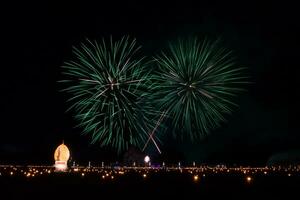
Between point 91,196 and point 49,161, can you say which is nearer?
point 91,196

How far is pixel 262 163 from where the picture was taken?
331 feet

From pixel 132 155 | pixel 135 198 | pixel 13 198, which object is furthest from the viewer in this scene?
pixel 132 155

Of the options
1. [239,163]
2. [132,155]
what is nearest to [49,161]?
[132,155]

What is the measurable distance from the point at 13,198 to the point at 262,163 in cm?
9026

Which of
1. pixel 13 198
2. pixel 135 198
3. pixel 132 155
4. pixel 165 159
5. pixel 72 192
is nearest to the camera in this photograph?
pixel 13 198

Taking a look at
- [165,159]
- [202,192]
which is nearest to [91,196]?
[202,192]

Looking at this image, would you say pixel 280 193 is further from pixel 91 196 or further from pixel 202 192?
pixel 91 196

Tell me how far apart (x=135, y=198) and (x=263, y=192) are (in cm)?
736

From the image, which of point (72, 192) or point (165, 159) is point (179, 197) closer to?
point (72, 192)

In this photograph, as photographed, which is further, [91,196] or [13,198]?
[91,196]

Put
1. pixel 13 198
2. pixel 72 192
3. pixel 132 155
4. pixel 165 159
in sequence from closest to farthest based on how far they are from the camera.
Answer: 1. pixel 13 198
2. pixel 72 192
3. pixel 132 155
4. pixel 165 159

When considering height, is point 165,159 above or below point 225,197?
above

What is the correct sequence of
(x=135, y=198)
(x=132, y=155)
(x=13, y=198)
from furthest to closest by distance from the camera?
(x=132, y=155)
(x=135, y=198)
(x=13, y=198)

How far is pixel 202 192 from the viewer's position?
865 inches
